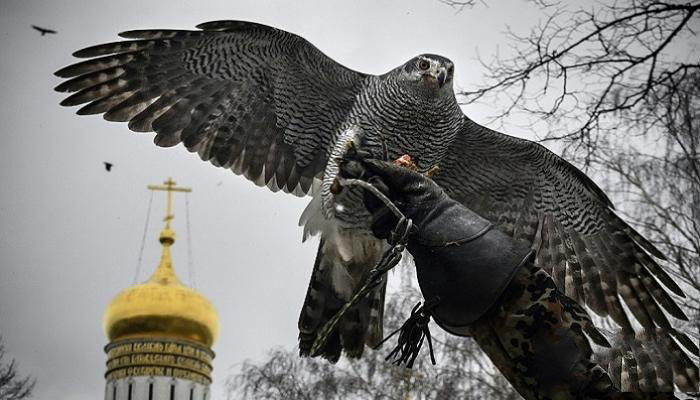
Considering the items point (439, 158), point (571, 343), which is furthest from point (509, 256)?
point (439, 158)

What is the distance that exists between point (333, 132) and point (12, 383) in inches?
266

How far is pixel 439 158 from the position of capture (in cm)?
683

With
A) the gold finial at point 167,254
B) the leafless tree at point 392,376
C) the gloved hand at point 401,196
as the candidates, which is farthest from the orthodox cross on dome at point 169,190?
the gloved hand at point 401,196

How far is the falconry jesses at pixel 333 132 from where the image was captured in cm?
636

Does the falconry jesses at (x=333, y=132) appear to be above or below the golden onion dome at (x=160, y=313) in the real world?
below

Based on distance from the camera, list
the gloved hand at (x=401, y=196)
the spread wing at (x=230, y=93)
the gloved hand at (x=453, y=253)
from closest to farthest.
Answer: the gloved hand at (x=453, y=253), the gloved hand at (x=401, y=196), the spread wing at (x=230, y=93)

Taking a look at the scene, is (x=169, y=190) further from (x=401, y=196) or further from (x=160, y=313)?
(x=401, y=196)

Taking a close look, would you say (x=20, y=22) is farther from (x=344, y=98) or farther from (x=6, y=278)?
(x=344, y=98)

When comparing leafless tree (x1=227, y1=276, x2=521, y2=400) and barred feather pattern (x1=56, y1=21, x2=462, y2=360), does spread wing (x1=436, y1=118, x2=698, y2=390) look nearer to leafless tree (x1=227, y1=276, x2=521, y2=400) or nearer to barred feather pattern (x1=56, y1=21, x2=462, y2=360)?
barred feather pattern (x1=56, y1=21, x2=462, y2=360)

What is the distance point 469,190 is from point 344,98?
3.44ft

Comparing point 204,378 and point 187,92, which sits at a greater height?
point 204,378

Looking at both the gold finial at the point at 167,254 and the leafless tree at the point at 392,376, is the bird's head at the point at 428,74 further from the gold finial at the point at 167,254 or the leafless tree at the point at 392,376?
the gold finial at the point at 167,254

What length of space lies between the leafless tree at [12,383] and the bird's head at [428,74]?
6619mm

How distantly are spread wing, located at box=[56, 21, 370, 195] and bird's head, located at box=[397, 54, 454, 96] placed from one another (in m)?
0.36
